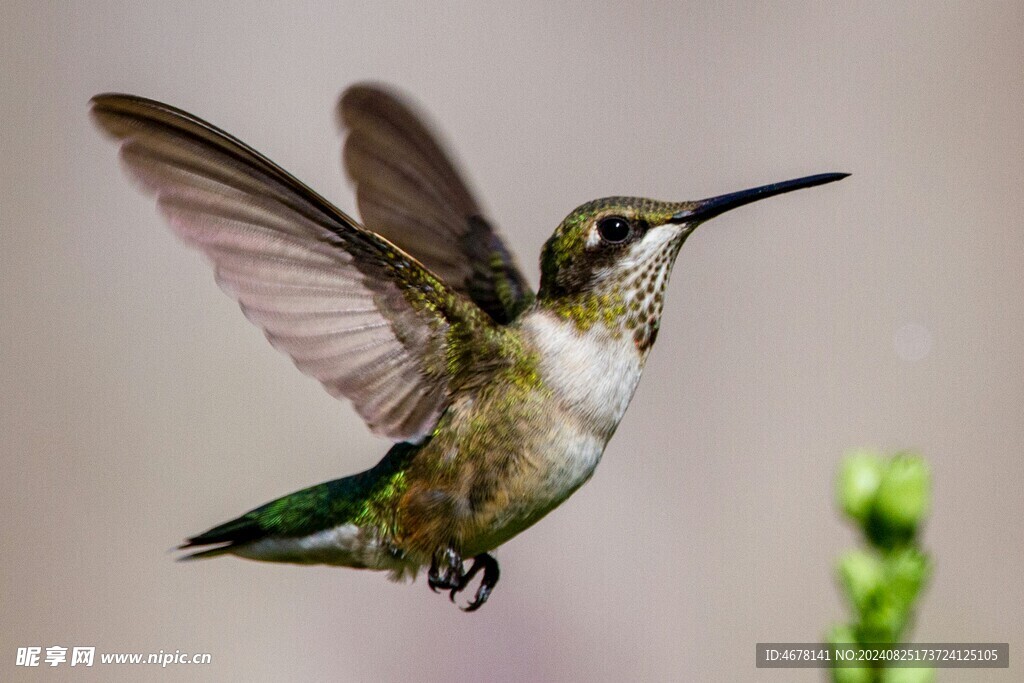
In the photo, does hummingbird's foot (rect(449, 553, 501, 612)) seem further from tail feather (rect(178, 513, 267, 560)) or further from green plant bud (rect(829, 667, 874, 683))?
green plant bud (rect(829, 667, 874, 683))

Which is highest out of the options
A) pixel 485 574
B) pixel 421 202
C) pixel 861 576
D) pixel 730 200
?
pixel 421 202

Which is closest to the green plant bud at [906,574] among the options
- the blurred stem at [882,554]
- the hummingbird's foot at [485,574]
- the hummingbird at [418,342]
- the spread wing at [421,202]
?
the blurred stem at [882,554]

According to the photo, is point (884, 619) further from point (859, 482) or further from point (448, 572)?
point (448, 572)

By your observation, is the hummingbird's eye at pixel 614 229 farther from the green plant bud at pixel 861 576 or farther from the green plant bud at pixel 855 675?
the green plant bud at pixel 855 675

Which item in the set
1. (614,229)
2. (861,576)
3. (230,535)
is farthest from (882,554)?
(230,535)

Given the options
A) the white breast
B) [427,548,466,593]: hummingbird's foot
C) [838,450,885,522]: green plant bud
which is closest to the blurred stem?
[838,450,885,522]: green plant bud

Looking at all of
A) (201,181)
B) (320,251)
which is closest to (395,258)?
(320,251)
